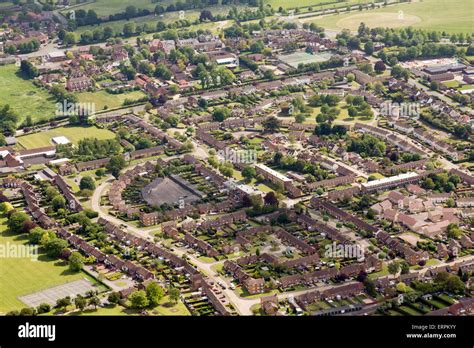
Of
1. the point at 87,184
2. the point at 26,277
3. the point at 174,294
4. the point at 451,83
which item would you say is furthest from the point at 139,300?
the point at 451,83

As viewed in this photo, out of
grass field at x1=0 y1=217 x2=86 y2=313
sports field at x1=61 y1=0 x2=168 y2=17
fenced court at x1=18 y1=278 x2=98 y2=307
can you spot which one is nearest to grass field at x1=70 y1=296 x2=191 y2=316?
fenced court at x1=18 y1=278 x2=98 y2=307

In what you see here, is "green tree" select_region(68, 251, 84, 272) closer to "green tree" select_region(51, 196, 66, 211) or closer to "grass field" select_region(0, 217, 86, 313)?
"grass field" select_region(0, 217, 86, 313)

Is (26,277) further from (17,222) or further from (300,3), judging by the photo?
(300,3)

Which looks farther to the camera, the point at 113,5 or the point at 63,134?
the point at 113,5

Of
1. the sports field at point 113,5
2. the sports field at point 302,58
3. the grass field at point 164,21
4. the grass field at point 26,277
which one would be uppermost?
the sports field at point 113,5

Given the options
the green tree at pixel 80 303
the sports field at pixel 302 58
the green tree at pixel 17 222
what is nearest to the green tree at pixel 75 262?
the green tree at pixel 80 303

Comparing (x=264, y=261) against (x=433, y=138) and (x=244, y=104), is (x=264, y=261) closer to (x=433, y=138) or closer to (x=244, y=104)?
(x=433, y=138)

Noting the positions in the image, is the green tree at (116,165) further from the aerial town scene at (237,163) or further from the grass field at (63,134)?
the grass field at (63,134)
